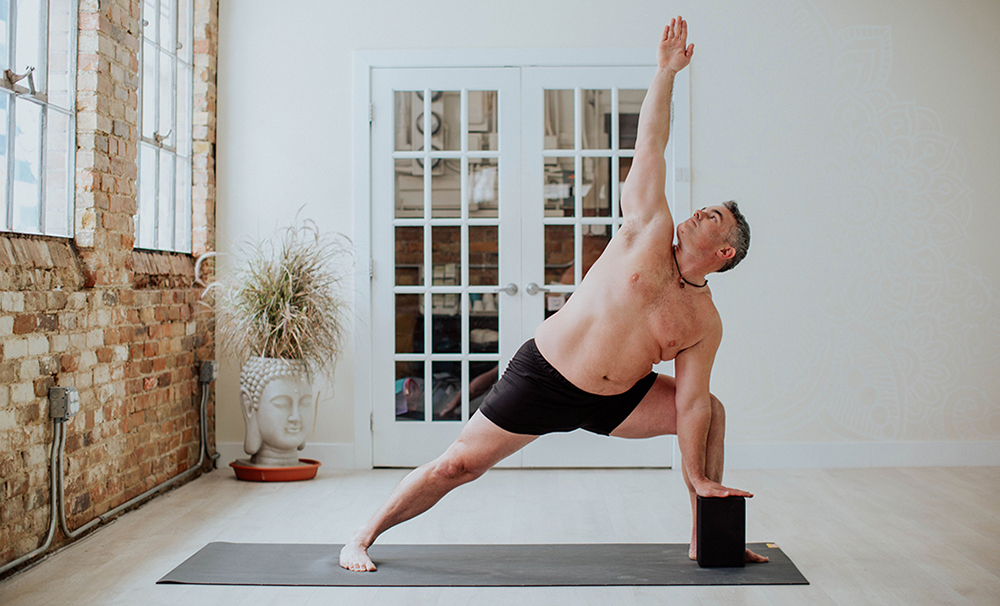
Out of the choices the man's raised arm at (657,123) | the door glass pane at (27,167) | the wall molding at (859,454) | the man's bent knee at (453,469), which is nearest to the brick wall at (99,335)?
the door glass pane at (27,167)

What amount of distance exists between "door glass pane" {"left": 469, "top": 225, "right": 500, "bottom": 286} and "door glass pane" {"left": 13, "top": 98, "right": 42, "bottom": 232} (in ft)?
6.53

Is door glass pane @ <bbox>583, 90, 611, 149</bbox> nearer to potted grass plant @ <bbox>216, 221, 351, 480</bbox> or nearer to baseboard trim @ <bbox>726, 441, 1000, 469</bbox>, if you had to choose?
potted grass plant @ <bbox>216, 221, 351, 480</bbox>

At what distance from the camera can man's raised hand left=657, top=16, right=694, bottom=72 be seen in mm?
2367

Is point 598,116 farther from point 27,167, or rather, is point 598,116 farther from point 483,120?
point 27,167

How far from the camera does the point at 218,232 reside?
165 inches

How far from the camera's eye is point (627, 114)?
412 centimetres

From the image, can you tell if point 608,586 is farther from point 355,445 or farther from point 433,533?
point 355,445

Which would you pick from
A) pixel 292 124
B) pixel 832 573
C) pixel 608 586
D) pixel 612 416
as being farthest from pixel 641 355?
pixel 292 124

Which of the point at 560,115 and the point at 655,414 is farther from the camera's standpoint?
the point at 560,115

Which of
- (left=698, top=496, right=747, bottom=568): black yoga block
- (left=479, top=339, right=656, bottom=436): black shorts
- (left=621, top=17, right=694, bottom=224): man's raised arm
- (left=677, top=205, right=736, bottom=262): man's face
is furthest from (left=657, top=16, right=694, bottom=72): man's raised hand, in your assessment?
(left=698, top=496, right=747, bottom=568): black yoga block

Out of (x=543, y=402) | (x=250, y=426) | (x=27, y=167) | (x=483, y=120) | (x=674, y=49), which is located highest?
(x=483, y=120)

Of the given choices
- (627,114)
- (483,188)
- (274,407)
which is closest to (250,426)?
(274,407)

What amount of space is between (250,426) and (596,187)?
2.09 meters

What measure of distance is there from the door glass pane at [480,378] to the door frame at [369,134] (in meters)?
0.52
